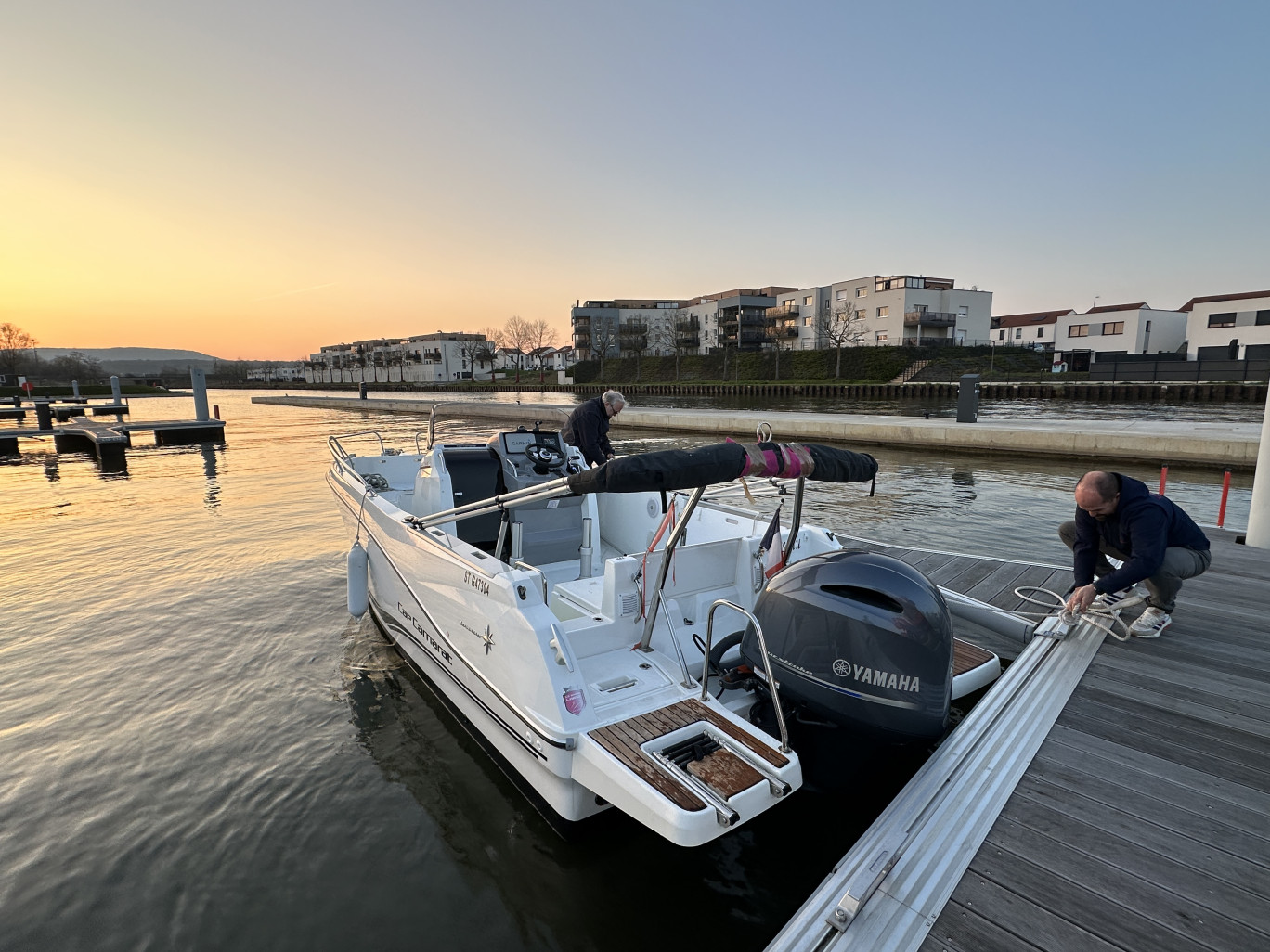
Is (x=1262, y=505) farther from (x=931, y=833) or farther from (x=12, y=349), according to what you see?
(x=12, y=349)

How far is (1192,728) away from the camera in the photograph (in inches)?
128

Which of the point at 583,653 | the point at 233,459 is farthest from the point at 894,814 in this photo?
the point at 233,459

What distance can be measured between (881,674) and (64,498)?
17.1 metres

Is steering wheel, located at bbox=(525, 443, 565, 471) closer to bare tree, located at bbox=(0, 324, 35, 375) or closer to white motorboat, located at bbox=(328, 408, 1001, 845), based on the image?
white motorboat, located at bbox=(328, 408, 1001, 845)

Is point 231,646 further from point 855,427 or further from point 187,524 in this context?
point 855,427

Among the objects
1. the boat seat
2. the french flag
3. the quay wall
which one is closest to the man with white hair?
the boat seat

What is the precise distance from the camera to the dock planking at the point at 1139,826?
7.00 ft

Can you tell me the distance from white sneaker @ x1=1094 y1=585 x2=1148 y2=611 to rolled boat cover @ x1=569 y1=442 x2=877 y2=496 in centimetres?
297

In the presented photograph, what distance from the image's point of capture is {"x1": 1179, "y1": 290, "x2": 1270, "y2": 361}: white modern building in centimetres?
4859

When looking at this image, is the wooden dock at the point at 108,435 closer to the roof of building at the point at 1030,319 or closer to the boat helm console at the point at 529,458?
the boat helm console at the point at 529,458

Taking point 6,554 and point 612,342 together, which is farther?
point 612,342

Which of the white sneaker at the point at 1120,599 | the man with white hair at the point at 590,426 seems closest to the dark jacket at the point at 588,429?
the man with white hair at the point at 590,426

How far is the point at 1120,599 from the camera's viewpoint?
15.4ft


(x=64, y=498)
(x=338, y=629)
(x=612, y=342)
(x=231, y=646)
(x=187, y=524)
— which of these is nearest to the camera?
(x=231, y=646)
